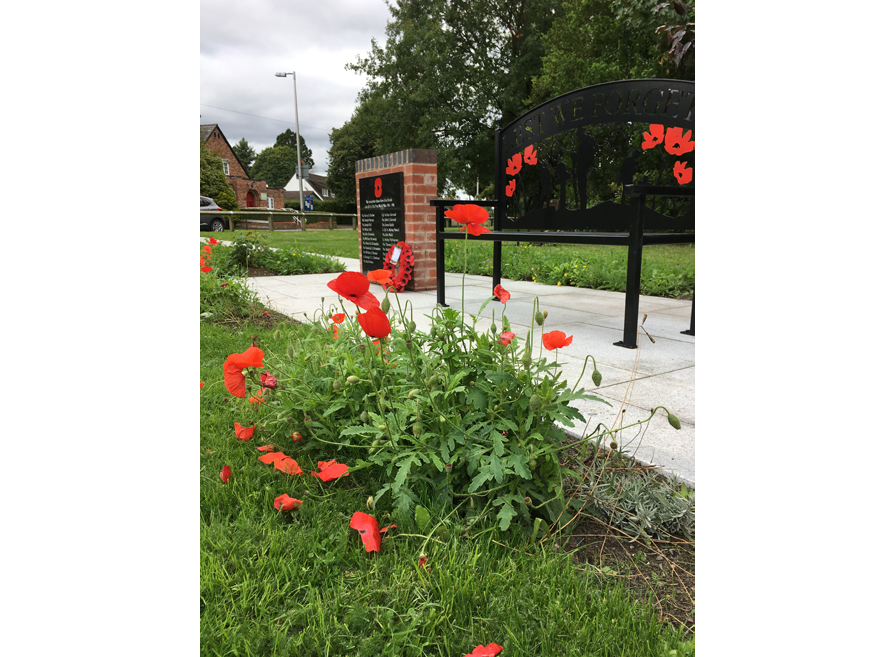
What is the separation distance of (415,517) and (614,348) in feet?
6.70

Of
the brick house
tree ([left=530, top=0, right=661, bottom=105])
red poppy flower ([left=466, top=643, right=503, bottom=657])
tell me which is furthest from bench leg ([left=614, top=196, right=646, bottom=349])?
the brick house

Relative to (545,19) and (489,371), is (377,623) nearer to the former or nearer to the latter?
(489,371)

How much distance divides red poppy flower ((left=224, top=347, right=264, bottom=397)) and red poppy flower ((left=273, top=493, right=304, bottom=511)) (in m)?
0.30

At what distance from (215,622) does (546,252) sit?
739 centimetres

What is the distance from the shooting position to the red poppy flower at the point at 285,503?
138 cm

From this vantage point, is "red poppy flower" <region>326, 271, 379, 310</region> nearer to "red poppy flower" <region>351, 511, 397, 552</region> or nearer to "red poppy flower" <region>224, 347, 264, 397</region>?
"red poppy flower" <region>224, 347, 264, 397</region>

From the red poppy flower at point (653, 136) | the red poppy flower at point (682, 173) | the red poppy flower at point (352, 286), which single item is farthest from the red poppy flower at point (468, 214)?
Result: the red poppy flower at point (682, 173)

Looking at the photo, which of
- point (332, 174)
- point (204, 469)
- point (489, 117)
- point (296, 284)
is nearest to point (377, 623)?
point (204, 469)

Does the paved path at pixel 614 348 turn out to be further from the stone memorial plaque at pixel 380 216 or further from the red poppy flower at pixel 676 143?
the red poppy flower at pixel 676 143

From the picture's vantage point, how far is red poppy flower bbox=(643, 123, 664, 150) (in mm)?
4039

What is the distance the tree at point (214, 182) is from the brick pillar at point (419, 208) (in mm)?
28247

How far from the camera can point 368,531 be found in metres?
1.19

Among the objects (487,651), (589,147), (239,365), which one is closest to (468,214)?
(239,365)

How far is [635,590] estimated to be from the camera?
3.79 ft
